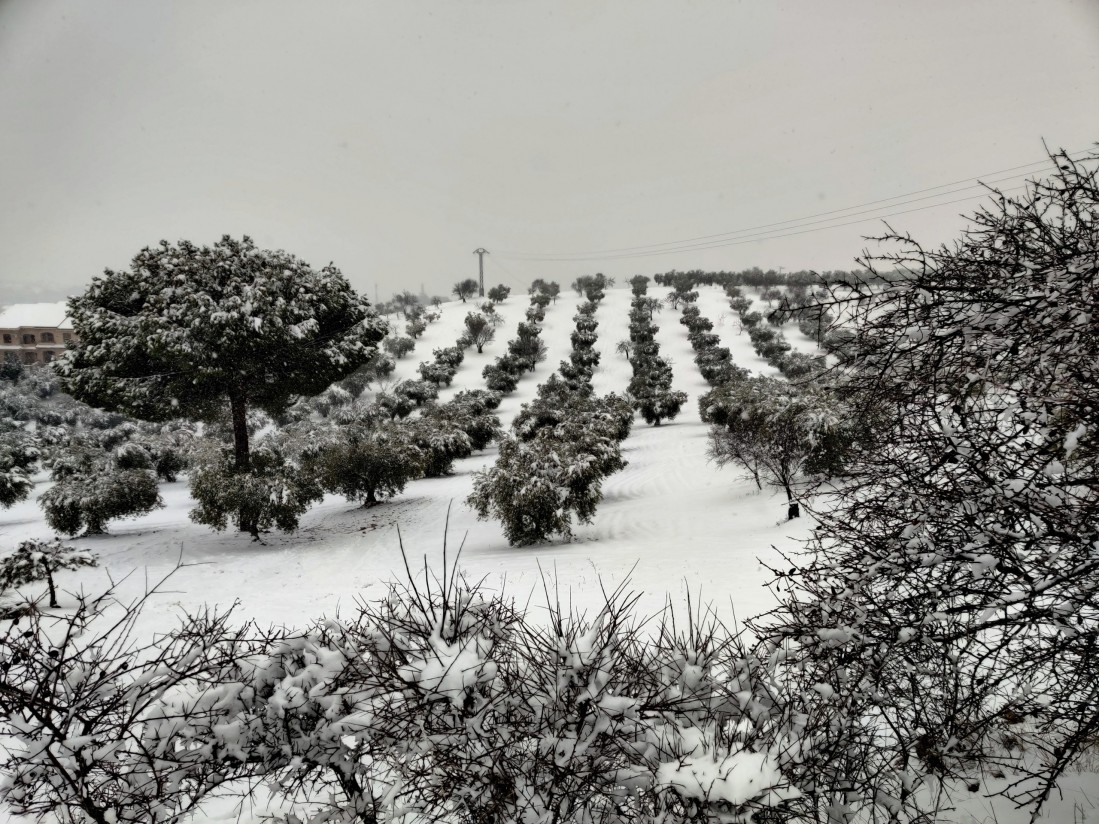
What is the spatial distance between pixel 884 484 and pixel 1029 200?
7.18 feet

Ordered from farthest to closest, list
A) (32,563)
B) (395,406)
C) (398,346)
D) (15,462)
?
(398,346) < (395,406) < (15,462) < (32,563)

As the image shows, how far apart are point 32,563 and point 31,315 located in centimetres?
6462

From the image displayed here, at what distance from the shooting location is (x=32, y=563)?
8453mm

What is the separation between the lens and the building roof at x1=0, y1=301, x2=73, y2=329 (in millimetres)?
50812

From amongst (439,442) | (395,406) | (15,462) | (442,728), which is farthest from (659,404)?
(15,462)

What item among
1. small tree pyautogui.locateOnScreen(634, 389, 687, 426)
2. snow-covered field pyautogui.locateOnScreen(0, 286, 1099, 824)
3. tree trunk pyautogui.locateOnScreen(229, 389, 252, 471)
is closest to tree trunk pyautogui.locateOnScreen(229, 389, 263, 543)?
tree trunk pyautogui.locateOnScreen(229, 389, 252, 471)

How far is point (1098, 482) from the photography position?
258 cm

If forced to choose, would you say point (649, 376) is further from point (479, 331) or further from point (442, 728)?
point (442, 728)

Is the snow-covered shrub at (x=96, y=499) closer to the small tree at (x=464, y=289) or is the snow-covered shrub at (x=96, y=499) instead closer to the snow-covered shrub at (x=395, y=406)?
the snow-covered shrub at (x=395, y=406)

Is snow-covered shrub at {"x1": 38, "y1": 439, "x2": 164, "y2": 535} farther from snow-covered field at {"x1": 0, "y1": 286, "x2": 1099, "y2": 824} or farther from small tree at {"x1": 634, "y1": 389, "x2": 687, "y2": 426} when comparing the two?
small tree at {"x1": 634, "y1": 389, "x2": 687, "y2": 426}

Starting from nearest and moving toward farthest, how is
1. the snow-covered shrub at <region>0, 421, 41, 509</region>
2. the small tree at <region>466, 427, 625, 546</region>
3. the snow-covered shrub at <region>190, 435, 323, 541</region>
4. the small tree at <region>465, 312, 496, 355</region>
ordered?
the small tree at <region>466, 427, 625, 546</region>, the snow-covered shrub at <region>190, 435, 323, 541</region>, the snow-covered shrub at <region>0, 421, 41, 509</region>, the small tree at <region>465, 312, 496, 355</region>

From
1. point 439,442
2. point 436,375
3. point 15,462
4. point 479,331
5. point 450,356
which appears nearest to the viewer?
point 439,442

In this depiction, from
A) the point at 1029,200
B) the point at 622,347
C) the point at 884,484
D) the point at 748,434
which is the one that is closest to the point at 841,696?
the point at 884,484

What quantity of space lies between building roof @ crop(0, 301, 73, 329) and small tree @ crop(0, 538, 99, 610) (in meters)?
55.9
